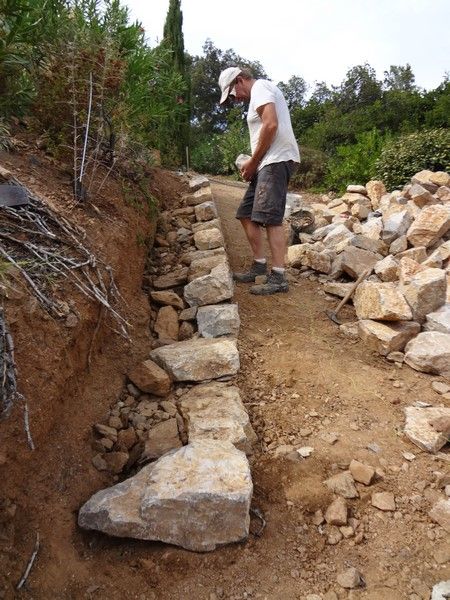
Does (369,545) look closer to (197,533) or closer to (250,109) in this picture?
(197,533)

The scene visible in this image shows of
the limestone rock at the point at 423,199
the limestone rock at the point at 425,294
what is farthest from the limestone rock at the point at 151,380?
the limestone rock at the point at 423,199

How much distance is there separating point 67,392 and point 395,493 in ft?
4.50

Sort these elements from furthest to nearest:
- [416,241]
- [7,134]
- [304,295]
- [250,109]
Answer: [416,241], [304,295], [250,109], [7,134]

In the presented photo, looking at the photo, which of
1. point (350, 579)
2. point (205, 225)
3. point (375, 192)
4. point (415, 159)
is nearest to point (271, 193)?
point (205, 225)

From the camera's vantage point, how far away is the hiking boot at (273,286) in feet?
10.6

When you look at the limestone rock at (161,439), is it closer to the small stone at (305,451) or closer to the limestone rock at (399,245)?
the small stone at (305,451)

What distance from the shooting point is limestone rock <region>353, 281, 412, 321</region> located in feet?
8.81

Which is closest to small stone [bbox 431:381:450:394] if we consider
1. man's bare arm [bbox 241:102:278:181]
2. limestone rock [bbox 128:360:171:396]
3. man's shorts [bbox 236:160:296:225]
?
limestone rock [bbox 128:360:171:396]

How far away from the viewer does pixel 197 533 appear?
1.44m

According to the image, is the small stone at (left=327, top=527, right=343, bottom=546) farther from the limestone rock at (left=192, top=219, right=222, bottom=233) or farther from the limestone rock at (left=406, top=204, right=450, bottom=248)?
the limestone rock at (left=406, top=204, right=450, bottom=248)

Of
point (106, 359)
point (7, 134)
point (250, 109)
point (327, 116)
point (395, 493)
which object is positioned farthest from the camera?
point (327, 116)

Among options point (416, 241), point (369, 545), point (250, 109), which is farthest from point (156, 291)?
point (416, 241)

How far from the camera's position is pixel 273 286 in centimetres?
326

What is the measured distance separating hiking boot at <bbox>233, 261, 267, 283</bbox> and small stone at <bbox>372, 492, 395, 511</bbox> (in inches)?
79.1
